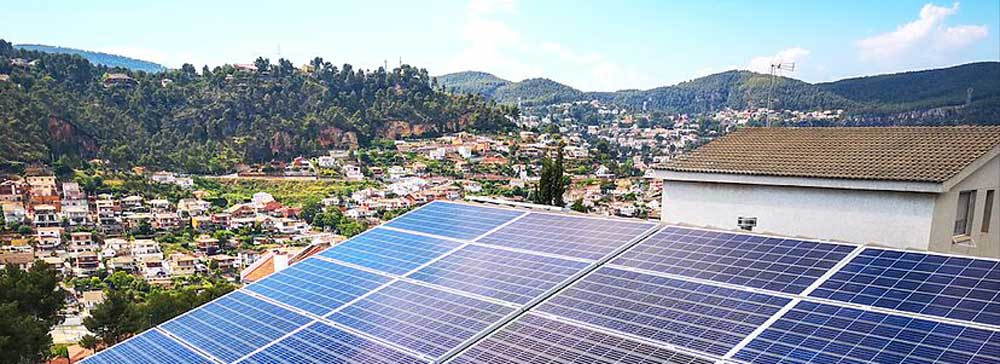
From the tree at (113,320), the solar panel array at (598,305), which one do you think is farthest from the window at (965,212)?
the tree at (113,320)

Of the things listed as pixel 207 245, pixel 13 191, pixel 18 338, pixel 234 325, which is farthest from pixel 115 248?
pixel 234 325

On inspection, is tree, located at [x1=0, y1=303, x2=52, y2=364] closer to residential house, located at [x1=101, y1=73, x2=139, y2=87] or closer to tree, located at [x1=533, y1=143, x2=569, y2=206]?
tree, located at [x1=533, y1=143, x2=569, y2=206]

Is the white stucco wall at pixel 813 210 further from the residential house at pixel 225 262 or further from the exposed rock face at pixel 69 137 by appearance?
the exposed rock face at pixel 69 137

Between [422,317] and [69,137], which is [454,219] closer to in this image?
[422,317]

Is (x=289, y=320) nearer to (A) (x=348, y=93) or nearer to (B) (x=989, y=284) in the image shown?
(B) (x=989, y=284)

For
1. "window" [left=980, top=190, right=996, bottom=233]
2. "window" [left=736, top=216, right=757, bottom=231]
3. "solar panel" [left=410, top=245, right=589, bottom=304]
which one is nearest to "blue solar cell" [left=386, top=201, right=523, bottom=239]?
"solar panel" [left=410, top=245, right=589, bottom=304]
